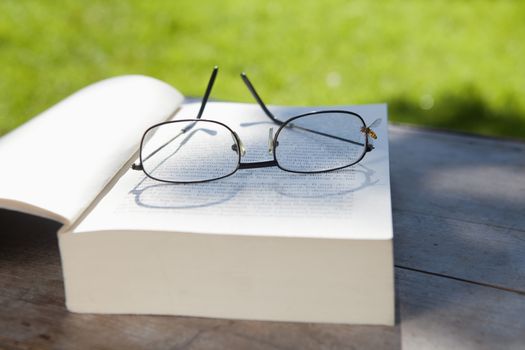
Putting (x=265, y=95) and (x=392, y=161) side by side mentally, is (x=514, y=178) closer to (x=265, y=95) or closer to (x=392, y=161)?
(x=392, y=161)

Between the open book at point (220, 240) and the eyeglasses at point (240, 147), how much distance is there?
0.12 feet

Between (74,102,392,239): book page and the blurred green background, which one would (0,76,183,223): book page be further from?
the blurred green background

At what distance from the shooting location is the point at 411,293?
75 centimetres

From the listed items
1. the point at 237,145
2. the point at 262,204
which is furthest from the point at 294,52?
the point at 262,204

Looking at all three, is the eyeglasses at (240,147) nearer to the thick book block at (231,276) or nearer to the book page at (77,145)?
the book page at (77,145)

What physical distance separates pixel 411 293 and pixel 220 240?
0.24m

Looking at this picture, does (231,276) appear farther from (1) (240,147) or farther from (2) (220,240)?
(1) (240,147)

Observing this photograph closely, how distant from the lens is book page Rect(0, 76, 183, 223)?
736mm

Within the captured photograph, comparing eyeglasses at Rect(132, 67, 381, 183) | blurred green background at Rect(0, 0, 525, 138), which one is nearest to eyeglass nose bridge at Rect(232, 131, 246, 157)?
eyeglasses at Rect(132, 67, 381, 183)

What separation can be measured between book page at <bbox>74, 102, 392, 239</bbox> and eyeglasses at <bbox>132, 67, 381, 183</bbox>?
0.02 meters

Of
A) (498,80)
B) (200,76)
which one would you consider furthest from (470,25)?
(200,76)

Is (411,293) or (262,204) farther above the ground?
(262,204)

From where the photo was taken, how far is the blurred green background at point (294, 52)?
2490mm

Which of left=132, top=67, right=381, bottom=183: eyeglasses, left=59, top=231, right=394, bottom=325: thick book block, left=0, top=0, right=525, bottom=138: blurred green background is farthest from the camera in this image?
left=0, top=0, right=525, bottom=138: blurred green background
